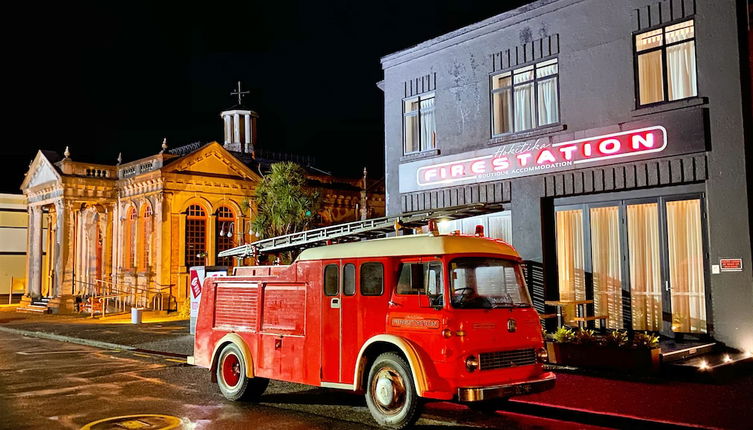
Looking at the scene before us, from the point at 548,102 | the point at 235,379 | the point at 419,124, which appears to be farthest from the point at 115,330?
the point at 548,102

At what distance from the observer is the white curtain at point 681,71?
13359mm

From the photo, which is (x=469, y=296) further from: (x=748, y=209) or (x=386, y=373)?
(x=748, y=209)

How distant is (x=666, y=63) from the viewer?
13688mm

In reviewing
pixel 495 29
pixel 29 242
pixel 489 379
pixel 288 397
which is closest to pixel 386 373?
pixel 489 379

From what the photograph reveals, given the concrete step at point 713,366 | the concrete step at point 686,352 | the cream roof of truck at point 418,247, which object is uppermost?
the cream roof of truck at point 418,247

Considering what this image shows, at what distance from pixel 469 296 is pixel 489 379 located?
Answer: 3.49 feet

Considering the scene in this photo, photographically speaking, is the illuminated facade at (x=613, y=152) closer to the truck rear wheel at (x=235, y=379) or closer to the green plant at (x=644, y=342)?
the green plant at (x=644, y=342)

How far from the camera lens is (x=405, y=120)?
19062mm

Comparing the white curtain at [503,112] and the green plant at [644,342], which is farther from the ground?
the white curtain at [503,112]

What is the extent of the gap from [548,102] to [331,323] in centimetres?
896

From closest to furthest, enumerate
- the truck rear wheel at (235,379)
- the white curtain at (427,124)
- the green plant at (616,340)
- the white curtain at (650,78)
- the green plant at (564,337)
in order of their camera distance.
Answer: the truck rear wheel at (235,379), the green plant at (616,340), the green plant at (564,337), the white curtain at (650,78), the white curtain at (427,124)

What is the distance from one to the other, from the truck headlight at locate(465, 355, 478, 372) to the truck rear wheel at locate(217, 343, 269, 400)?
162 inches

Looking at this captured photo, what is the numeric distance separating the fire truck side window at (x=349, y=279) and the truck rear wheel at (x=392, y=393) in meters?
1.09

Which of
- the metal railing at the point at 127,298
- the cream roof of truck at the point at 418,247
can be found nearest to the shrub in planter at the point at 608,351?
the cream roof of truck at the point at 418,247
